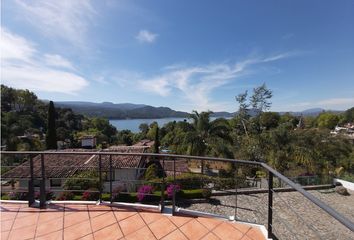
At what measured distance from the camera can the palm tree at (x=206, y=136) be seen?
19375 mm

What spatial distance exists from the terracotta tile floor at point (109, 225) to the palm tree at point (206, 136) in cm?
1599

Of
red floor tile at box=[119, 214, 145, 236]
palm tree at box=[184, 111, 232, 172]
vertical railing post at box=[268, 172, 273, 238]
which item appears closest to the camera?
vertical railing post at box=[268, 172, 273, 238]

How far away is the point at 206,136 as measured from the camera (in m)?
20.5

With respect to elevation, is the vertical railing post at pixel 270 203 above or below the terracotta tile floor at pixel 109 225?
above

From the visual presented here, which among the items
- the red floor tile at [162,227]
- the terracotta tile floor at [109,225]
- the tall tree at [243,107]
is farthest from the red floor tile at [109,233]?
the tall tree at [243,107]

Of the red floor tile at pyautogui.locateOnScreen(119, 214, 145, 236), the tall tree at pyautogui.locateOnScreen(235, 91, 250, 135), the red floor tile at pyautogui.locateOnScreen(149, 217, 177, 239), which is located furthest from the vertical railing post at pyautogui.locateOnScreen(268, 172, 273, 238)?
the tall tree at pyautogui.locateOnScreen(235, 91, 250, 135)

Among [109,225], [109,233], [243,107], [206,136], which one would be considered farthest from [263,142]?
[109,233]

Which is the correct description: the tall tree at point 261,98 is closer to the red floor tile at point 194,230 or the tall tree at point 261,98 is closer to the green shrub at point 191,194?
the green shrub at point 191,194

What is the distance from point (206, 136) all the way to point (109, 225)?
58.3 feet

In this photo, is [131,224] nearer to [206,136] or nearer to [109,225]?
[109,225]

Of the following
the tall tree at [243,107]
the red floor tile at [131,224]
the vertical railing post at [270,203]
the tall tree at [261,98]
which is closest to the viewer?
the vertical railing post at [270,203]

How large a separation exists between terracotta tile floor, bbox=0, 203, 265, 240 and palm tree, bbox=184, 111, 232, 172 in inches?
630

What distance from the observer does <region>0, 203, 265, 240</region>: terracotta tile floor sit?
9.24 ft

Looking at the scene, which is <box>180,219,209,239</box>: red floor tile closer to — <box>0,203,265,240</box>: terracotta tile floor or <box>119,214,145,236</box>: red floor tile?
<box>0,203,265,240</box>: terracotta tile floor
